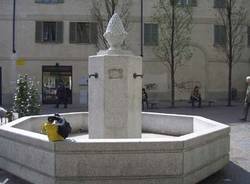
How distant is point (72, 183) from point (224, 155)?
11.0 ft

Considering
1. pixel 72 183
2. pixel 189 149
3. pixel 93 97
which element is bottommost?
pixel 72 183

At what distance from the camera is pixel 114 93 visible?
10.0 metres

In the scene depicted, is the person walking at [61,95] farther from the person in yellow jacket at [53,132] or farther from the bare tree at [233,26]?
the person in yellow jacket at [53,132]

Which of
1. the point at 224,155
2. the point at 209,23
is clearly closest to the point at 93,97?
the point at 224,155

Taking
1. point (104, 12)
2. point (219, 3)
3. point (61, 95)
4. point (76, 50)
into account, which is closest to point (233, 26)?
point (219, 3)

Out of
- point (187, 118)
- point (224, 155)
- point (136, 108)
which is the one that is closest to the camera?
point (224, 155)

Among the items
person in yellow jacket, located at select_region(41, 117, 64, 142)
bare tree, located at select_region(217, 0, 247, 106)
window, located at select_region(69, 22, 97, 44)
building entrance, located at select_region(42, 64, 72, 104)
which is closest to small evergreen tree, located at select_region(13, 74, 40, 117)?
person in yellow jacket, located at select_region(41, 117, 64, 142)

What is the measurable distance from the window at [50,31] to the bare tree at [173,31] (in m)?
7.46

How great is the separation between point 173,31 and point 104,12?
230 inches

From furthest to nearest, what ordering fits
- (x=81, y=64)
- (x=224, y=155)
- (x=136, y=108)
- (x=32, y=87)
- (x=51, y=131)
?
(x=81, y=64), (x=32, y=87), (x=136, y=108), (x=224, y=155), (x=51, y=131)

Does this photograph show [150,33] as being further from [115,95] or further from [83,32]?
[115,95]

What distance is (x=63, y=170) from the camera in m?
7.49

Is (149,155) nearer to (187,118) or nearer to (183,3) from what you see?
(187,118)

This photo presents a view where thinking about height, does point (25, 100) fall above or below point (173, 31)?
below
